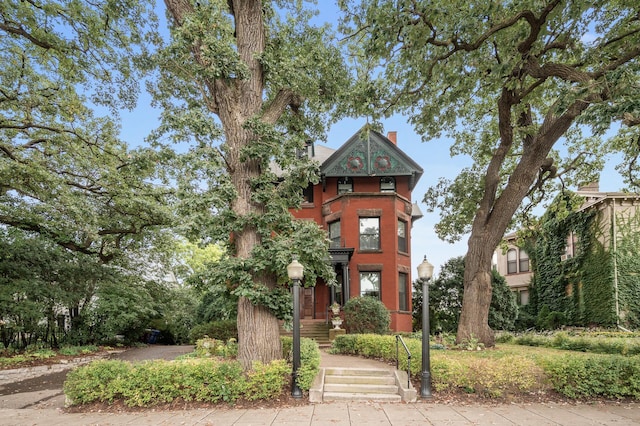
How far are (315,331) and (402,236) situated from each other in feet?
21.5

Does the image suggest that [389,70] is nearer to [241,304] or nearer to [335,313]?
[241,304]

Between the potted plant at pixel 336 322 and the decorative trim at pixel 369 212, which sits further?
the decorative trim at pixel 369 212

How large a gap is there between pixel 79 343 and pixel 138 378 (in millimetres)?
9903

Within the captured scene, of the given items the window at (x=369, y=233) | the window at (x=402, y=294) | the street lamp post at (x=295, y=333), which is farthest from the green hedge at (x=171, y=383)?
the window at (x=402, y=294)

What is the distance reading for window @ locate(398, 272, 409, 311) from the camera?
18.7 m

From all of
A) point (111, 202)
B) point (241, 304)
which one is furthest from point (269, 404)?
point (111, 202)

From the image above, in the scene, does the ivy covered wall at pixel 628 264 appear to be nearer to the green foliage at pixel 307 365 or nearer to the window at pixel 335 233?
the window at pixel 335 233

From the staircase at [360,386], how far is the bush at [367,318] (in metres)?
6.24

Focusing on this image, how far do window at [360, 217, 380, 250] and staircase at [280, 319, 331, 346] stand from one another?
421 centimetres

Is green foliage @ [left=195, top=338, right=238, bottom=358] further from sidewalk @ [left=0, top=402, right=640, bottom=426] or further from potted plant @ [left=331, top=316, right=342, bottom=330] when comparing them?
potted plant @ [left=331, top=316, right=342, bottom=330]

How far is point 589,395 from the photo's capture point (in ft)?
24.2

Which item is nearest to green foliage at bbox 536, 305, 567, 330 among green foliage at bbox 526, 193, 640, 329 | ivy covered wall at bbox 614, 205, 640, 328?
green foliage at bbox 526, 193, 640, 329

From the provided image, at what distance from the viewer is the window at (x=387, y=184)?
65.5 ft

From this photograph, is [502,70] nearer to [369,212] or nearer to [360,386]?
[360,386]
